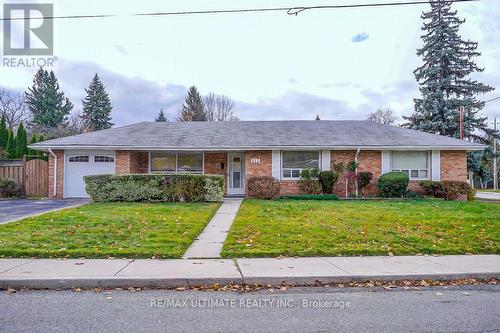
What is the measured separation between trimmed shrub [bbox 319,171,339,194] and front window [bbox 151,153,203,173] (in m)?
6.42

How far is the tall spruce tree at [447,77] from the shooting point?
92.8 feet

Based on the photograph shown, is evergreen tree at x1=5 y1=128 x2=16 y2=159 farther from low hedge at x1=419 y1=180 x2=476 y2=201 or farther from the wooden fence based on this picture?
low hedge at x1=419 y1=180 x2=476 y2=201

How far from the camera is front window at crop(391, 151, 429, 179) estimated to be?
1908 cm

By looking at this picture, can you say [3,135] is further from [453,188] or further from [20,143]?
[453,188]

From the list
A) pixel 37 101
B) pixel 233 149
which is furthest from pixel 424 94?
pixel 37 101

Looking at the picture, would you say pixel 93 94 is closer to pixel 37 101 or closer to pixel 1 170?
pixel 37 101

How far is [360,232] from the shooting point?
8977 millimetres

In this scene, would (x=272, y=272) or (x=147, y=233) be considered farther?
(x=147, y=233)

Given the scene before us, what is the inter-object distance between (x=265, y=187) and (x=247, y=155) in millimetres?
2369

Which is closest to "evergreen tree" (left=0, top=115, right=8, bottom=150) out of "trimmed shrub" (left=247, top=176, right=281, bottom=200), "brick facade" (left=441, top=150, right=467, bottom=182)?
"trimmed shrub" (left=247, top=176, right=281, bottom=200)

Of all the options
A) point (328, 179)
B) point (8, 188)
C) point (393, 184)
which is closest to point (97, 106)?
point (8, 188)

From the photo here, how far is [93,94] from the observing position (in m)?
54.8

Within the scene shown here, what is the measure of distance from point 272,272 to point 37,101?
56585 millimetres

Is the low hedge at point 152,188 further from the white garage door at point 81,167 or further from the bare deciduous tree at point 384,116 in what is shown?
the bare deciduous tree at point 384,116
